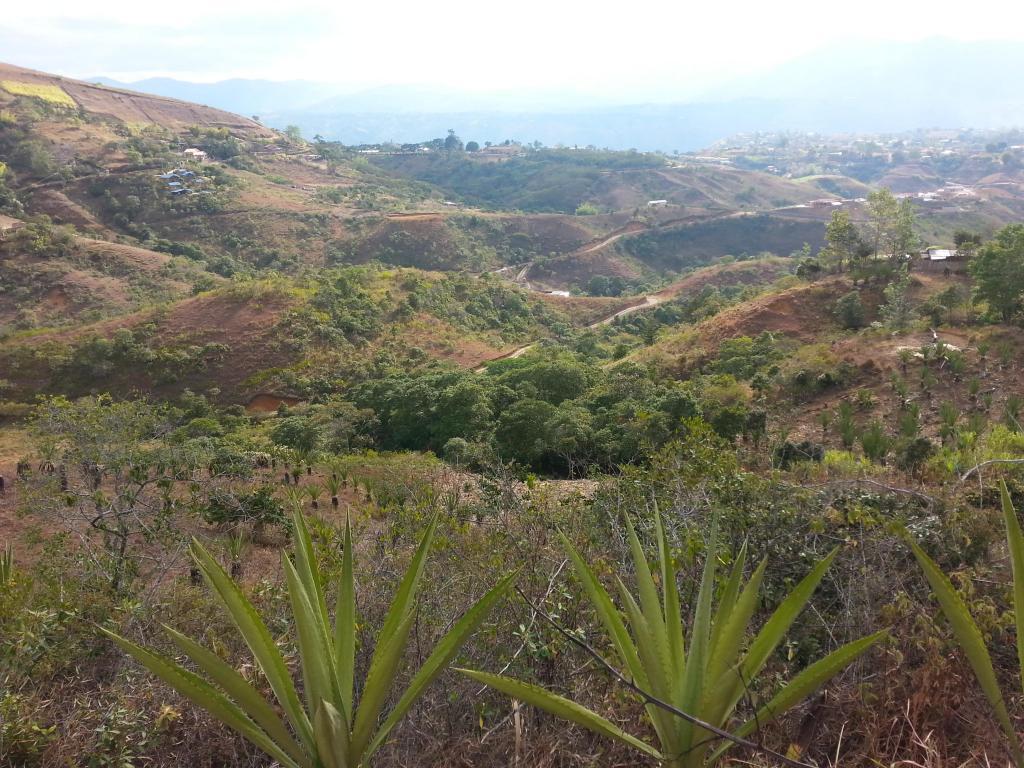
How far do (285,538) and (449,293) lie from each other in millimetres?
25374

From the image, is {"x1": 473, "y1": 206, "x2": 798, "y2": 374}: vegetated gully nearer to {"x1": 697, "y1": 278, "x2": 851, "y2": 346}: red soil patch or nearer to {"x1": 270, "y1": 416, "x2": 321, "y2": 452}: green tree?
{"x1": 697, "y1": 278, "x2": 851, "y2": 346}: red soil patch

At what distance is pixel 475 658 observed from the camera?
3119mm

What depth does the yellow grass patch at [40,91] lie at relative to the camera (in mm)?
58062

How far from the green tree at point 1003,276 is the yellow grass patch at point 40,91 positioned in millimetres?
74805

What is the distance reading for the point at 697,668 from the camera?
2.01 metres

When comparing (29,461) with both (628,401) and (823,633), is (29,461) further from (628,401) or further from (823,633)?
(823,633)

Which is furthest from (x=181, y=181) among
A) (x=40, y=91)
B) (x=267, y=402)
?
(x=267, y=402)

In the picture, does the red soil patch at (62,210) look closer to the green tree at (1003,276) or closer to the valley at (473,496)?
the valley at (473,496)

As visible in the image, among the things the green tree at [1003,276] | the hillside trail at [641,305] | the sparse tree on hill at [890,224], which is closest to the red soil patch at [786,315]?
the sparse tree on hill at [890,224]

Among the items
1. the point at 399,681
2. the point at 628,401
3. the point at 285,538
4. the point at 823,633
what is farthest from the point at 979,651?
the point at 628,401

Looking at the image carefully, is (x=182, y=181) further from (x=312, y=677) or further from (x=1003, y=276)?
(x=312, y=677)

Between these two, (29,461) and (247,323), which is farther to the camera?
(247,323)

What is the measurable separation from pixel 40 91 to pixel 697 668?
81.0 m

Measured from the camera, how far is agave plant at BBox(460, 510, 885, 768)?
6.14 ft
